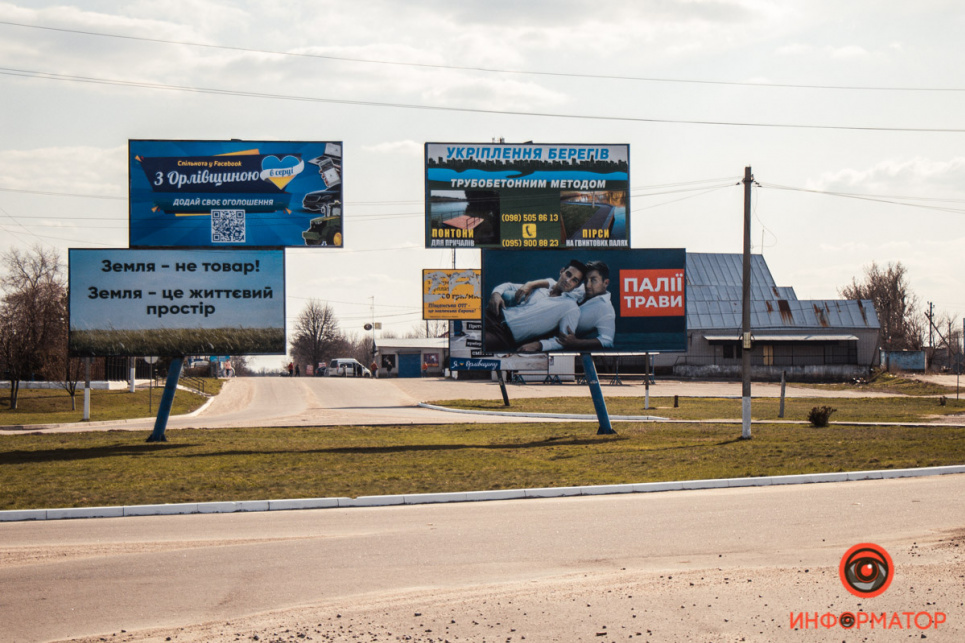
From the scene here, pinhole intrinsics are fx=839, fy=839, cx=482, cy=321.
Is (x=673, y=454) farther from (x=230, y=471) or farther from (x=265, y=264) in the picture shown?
(x=265, y=264)

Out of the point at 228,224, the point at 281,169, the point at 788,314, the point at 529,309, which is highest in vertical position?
the point at 281,169

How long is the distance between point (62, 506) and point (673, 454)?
12120 mm

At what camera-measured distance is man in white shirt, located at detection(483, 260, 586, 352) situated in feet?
77.4

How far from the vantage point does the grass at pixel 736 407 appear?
31547 millimetres

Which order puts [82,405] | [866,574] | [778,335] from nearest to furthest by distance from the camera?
[866,574]
[82,405]
[778,335]

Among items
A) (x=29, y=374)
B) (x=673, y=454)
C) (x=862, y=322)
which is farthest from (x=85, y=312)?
(x=862, y=322)

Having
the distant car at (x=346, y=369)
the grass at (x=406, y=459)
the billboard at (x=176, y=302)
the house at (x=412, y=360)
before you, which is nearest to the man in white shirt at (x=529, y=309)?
the grass at (x=406, y=459)

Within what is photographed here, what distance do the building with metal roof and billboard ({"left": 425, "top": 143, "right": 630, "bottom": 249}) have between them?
1697 inches

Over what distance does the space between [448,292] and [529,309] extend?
90.2ft

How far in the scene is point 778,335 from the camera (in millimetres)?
71875

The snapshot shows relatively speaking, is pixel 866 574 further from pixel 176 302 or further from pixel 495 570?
pixel 176 302

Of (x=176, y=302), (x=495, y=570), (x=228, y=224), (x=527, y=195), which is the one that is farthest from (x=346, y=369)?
(x=495, y=570)

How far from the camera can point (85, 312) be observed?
2173 centimetres

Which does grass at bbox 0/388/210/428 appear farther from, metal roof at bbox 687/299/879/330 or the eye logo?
metal roof at bbox 687/299/879/330
